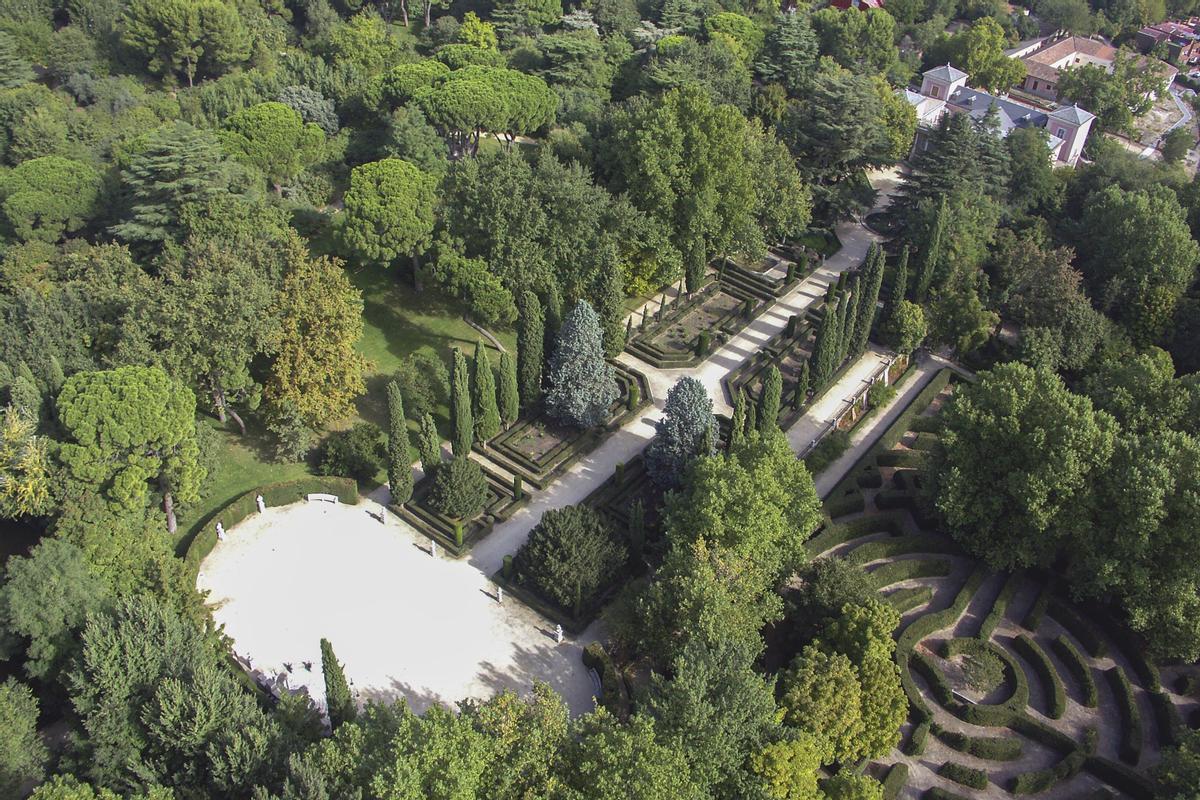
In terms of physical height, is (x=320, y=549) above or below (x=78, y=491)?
below

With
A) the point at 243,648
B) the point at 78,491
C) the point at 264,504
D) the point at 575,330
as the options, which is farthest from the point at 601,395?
the point at 78,491

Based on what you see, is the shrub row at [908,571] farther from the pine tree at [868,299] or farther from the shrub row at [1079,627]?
the pine tree at [868,299]

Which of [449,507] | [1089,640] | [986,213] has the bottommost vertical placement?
[1089,640]

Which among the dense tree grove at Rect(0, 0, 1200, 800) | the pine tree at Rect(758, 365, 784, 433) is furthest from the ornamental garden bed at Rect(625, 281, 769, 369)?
the pine tree at Rect(758, 365, 784, 433)

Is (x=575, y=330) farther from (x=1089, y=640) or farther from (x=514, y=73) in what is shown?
(x=514, y=73)

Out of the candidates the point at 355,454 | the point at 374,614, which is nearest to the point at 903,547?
the point at 374,614

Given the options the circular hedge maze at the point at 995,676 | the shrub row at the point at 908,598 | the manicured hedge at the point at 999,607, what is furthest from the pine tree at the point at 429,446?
the manicured hedge at the point at 999,607

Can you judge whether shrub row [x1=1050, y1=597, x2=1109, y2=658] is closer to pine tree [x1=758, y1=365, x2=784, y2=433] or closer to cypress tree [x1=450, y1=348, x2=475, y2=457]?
pine tree [x1=758, y1=365, x2=784, y2=433]
